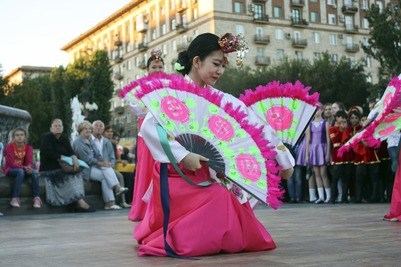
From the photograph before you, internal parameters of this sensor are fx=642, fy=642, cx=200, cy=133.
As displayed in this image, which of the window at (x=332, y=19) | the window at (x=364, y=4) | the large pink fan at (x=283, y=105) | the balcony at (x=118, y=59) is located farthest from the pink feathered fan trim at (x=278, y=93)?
the balcony at (x=118, y=59)

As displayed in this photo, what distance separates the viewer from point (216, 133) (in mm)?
4426

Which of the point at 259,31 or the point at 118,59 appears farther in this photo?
the point at 118,59

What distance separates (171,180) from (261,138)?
71cm

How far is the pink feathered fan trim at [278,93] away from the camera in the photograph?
5.10 m

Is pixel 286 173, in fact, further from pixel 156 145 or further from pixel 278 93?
pixel 156 145

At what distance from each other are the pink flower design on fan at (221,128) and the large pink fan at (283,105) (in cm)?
67

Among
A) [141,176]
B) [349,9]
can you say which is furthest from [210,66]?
[349,9]

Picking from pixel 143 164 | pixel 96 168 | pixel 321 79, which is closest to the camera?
pixel 143 164

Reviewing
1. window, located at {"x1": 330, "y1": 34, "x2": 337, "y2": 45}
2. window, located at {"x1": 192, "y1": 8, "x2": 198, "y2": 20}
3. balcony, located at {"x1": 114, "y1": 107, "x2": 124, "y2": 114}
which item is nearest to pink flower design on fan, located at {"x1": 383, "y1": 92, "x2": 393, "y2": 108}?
window, located at {"x1": 192, "y1": 8, "x2": 198, "y2": 20}

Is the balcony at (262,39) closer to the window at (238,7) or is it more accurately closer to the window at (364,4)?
the window at (238,7)

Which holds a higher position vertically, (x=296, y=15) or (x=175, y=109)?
(x=296, y=15)

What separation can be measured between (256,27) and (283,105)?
60.3m

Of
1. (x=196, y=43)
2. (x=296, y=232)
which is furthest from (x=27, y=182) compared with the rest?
(x=196, y=43)

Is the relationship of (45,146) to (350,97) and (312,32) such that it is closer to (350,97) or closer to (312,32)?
(350,97)
